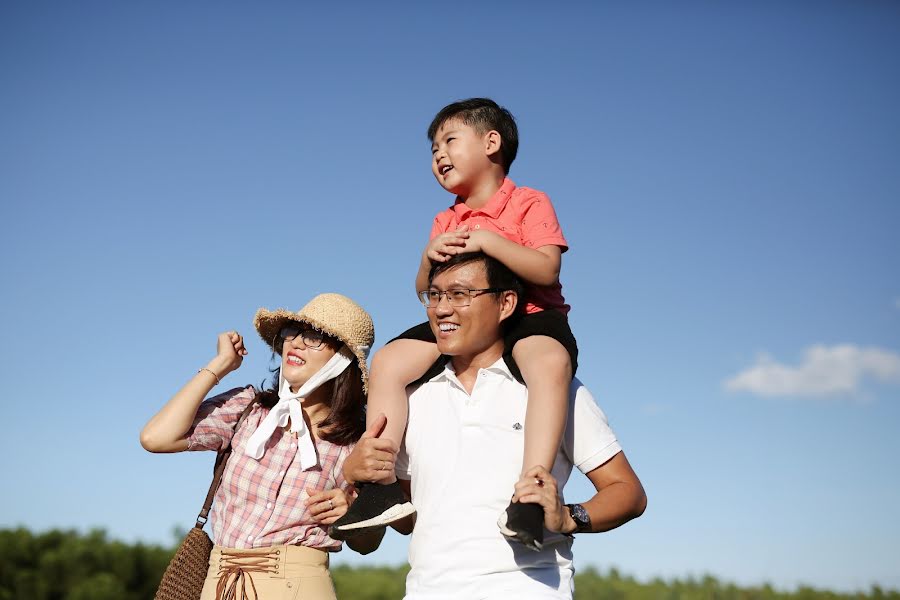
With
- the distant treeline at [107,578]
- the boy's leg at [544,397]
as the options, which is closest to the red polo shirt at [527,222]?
the boy's leg at [544,397]

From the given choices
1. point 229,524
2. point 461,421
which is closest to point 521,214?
point 461,421

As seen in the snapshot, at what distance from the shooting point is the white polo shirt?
363cm

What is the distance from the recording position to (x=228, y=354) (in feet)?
15.0

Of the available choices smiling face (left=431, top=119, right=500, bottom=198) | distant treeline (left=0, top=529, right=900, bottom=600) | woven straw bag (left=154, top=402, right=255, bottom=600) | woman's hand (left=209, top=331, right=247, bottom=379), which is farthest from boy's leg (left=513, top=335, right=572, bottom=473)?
distant treeline (left=0, top=529, right=900, bottom=600)

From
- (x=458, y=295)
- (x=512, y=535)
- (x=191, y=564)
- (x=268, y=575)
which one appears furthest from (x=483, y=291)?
(x=191, y=564)

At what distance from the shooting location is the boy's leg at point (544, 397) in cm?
359

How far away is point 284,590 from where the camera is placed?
4223mm

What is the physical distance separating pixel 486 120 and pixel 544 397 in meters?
1.54

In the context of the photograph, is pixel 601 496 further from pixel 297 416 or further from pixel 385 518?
pixel 297 416

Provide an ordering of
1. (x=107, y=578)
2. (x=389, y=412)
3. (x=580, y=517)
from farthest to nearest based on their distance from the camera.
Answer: (x=107, y=578) < (x=389, y=412) < (x=580, y=517)

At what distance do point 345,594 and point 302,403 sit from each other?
8.45 metres

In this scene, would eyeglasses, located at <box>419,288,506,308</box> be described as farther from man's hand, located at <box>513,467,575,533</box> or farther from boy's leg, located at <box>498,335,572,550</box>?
man's hand, located at <box>513,467,575,533</box>

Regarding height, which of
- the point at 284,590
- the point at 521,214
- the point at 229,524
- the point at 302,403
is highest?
the point at 521,214

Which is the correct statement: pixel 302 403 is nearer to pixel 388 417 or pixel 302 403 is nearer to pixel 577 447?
pixel 388 417
